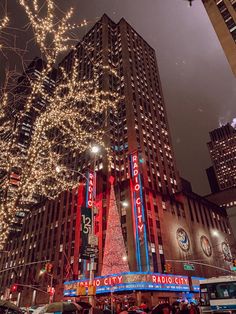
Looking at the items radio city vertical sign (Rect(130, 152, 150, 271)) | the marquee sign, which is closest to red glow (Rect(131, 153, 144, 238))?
radio city vertical sign (Rect(130, 152, 150, 271))

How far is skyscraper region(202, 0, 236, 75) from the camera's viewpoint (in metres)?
39.7

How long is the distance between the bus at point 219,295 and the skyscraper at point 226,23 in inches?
1220

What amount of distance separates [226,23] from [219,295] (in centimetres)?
3982

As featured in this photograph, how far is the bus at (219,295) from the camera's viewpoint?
60.4ft

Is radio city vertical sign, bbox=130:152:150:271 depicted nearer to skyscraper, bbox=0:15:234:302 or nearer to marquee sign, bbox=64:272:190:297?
skyscraper, bbox=0:15:234:302

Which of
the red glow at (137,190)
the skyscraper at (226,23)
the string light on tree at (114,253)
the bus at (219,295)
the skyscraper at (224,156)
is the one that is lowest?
the bus at (219,295)

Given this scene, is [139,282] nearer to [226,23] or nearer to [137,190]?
[137,190]

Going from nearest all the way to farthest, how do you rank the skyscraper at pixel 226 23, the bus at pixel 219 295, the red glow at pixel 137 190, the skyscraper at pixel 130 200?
the bus at pixel 219 295
the skyscraper at pixel 226 23
the red glow at pixel 137 190
the skyscraper at pixel 130 200

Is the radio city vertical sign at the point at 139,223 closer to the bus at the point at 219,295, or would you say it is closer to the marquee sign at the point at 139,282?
the marquee sign at the point at 139,282

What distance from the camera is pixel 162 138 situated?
264ft

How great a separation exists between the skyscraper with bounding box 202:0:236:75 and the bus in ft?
102

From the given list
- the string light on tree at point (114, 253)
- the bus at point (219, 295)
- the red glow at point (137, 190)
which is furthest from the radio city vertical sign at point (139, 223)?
the bus at point (219, 295)

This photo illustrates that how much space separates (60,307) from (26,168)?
938 centimetres

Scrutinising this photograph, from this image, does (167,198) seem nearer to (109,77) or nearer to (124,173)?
(124,173)
